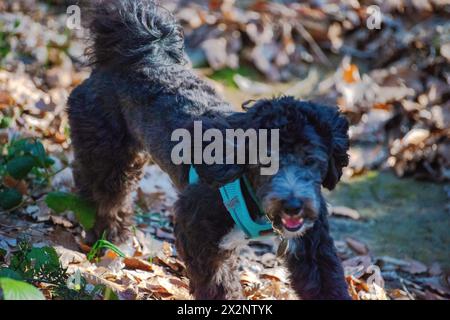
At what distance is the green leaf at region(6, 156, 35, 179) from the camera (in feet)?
16.9

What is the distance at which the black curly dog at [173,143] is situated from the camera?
3.56 m

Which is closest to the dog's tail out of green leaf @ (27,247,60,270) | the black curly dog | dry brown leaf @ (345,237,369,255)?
the black curly dog

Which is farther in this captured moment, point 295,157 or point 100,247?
point 100,247

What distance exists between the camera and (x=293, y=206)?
341cm

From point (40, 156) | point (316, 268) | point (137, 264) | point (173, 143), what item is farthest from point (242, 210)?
point (40, 156)

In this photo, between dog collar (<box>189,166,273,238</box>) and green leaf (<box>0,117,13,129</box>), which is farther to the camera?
green leaf (<box>0,117,13,129</box>)

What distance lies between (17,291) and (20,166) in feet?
7.13

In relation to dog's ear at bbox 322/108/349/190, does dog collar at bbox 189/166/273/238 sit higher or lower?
lower

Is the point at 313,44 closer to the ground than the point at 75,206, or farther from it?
farther from it

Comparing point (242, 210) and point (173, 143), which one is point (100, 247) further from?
point (242, 210)

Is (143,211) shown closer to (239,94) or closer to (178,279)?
(178,279)

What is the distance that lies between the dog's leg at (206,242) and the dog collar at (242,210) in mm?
70

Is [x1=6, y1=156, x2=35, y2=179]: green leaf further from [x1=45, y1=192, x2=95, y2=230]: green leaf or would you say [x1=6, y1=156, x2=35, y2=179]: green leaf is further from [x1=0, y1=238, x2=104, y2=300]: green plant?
[x1=0, y1=238, x2=104, y2=300]: green plant
